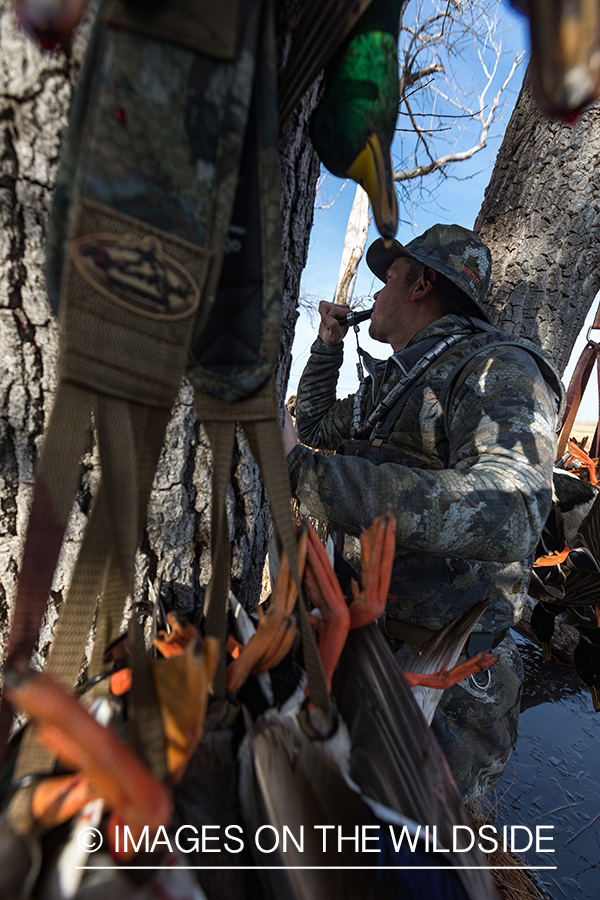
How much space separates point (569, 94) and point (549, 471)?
1.11 metres

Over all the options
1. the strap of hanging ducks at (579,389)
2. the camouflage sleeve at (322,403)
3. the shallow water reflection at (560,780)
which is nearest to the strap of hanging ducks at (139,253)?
the camouflage sleeve at (322,403)

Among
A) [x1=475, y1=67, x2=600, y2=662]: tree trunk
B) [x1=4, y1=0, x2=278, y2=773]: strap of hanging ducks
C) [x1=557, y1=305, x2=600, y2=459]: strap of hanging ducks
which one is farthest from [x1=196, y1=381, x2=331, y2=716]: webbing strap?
[x1=557, y1=305, x2=600, y2=459]: strap of hanging ducks

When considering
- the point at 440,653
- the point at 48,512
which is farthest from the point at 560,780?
the point at 48,512

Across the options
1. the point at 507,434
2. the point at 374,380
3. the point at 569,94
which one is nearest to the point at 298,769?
the point at 569,94

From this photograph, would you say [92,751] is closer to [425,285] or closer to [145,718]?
[145,718]

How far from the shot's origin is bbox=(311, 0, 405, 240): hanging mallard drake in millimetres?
655

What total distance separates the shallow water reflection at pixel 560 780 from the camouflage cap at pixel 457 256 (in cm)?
281

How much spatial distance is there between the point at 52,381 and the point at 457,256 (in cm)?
216

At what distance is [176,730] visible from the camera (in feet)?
1.53

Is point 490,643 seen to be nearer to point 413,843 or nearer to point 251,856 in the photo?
point 413,843

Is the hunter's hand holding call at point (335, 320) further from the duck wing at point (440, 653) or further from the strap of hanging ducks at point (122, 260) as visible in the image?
the strap of hanging ducks at point (122, 260)

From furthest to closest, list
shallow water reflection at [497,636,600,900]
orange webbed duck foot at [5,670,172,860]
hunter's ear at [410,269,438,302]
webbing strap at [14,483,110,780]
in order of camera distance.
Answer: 1. hunter's ear at [410,269,438,302]
2. shallow water reflection at [497,636,600,900]
3. webbing strap at [14,483,110,780]
4. orange webbed duck foot at [5,670,172,860]

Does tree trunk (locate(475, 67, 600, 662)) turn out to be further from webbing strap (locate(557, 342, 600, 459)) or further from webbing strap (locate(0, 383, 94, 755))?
webbing strap (locate(0, 383, 94, 755))

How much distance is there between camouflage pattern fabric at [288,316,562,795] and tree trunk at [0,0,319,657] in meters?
0.30
